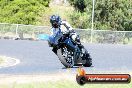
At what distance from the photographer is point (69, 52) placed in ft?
25.3

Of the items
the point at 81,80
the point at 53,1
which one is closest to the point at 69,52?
the point at 81,80

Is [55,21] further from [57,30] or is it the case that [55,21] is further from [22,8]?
[22,8]

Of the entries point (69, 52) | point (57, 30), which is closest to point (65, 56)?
point (69, 52)

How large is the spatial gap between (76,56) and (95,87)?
1.15 metres

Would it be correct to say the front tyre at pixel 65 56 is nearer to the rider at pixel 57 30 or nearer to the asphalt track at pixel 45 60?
the rider at pixel 57 30

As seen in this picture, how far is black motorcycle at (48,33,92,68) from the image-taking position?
7547mm

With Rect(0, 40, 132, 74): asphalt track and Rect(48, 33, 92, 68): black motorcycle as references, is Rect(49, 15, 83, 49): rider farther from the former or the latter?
Rect(0, 40, 132, 74): asphalt track

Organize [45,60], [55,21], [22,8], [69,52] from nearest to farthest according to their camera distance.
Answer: [55,21], [69,52], [45,60], [22,8]

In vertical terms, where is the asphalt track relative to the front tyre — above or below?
below

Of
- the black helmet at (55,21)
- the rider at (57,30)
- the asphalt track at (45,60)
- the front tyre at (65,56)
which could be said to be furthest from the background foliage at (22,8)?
the black helmet at (55,21)

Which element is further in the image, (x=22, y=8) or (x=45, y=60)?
(x=22, y=8)

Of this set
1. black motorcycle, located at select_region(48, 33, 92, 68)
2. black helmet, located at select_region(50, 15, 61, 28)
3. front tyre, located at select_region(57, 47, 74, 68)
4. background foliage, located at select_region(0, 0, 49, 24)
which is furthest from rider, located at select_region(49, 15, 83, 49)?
background foliage, located at select_region(0, 0, 49, 24)

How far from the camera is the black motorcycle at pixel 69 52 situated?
7.55 m

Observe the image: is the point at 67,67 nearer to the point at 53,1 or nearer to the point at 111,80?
the point at 111,80
